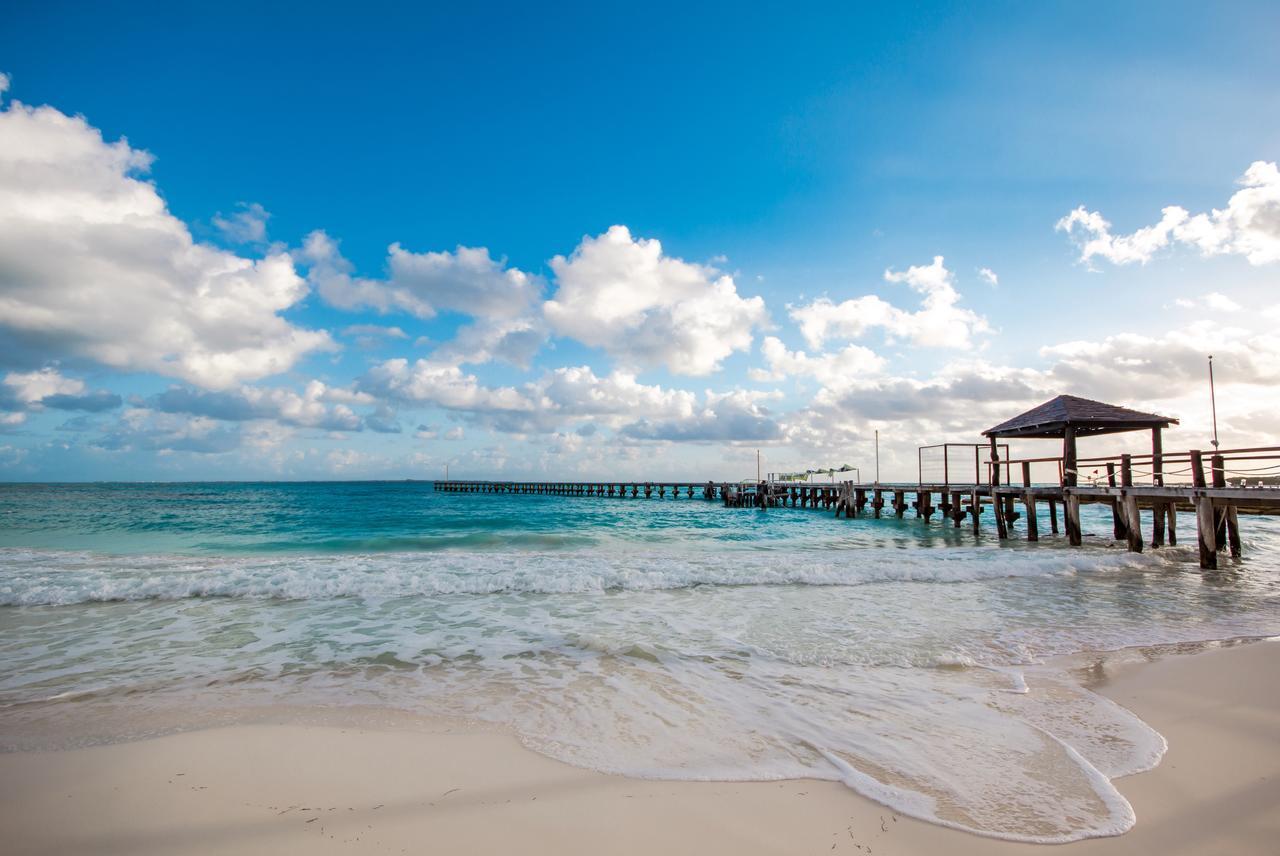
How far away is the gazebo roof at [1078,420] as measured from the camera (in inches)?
674

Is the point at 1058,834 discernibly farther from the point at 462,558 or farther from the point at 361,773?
the point at 462,558

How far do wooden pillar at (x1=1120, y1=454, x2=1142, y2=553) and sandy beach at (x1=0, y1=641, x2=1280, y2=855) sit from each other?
14.1 m

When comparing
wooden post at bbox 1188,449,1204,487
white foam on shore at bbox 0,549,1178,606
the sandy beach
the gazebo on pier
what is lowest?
white foam on shore at bbox 0,549,1178,606

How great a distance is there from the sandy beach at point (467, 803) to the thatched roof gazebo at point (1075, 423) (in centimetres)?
1585

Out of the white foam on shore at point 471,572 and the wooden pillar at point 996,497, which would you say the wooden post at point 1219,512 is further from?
the wooden pillar at point 996,497

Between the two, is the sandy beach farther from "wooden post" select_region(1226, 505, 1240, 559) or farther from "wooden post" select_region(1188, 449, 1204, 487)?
"wooden post" select_region(1226, 505, 1240, 559)

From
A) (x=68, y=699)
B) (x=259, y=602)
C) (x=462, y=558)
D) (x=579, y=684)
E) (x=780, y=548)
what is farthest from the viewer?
(x=780, y=548)

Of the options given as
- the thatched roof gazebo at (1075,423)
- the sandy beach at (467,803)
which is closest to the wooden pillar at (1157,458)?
the thatched roof gazebo at (1075,423)

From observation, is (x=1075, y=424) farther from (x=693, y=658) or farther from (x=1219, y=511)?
(x=693, y=658)

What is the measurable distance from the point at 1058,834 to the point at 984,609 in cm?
686

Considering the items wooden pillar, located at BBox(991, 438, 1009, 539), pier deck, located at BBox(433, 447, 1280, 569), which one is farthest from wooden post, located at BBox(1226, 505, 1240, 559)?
wooden pillar, located at BBox(991, 438, 1009, 539)

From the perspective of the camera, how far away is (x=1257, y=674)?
18.5ft

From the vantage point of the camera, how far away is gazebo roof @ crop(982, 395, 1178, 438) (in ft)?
56.2

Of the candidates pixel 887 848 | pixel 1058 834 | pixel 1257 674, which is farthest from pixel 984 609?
pixel 887 848
